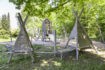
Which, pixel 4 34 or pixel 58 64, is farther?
pixel 4 34

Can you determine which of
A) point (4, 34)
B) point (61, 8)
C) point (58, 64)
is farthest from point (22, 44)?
point (4, 34)

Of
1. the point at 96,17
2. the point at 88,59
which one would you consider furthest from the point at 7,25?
the point at 88,59

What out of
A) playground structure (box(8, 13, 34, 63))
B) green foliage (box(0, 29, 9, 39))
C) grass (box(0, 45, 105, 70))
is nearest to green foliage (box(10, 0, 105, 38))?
playground structure (box(8, 13, 34, 63))

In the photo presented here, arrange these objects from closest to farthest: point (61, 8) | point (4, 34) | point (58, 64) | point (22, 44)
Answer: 1. point (58, 64)
2. point (22, 44)
3. point (61, 8)
4. point (4, 34)

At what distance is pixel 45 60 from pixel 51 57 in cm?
52

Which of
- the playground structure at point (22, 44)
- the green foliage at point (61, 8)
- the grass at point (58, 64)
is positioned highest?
the green foliage at point (61, 8)

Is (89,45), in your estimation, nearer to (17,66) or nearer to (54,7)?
(54,7)

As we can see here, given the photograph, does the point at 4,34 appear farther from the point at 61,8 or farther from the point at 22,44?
the point at 22,44

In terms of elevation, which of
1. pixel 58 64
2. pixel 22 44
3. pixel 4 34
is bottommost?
pixel 58 64

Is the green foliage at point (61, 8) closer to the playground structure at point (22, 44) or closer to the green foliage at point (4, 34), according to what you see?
the playground structure at point (22, 44)

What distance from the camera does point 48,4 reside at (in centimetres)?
765

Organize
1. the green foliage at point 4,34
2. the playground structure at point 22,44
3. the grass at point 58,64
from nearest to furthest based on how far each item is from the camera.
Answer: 1. the grass at point 58,64
2. the playground structure at point 22,44
3. the green foliage at point 4,34

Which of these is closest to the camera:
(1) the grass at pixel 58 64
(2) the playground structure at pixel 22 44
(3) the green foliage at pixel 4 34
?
(1) the grass at pixel 58 64

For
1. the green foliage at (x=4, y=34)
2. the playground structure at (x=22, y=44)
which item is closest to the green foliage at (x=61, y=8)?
the playground structure at (x=22, y=44)
